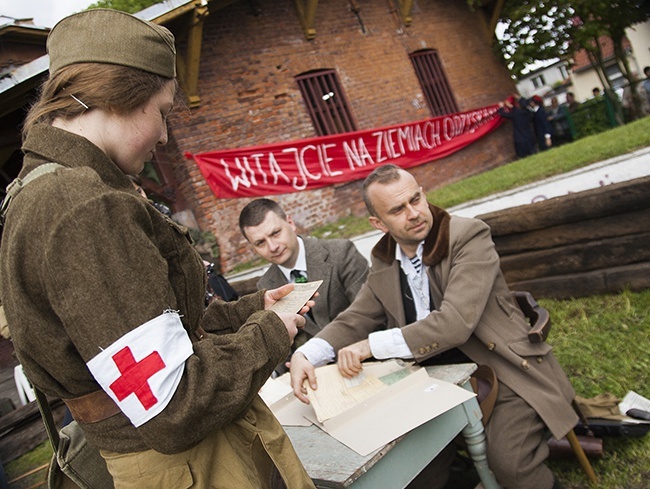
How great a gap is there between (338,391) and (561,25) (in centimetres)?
1382

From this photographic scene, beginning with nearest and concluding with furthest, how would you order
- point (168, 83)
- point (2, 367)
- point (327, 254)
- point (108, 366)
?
1. point (108, 366)
2. point (168, 83)
3. point (327, 254)
4. point (2, 367)

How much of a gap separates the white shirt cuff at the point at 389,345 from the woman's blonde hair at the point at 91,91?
55.3 inches

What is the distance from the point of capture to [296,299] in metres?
1.47

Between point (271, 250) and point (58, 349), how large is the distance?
2.56 metres

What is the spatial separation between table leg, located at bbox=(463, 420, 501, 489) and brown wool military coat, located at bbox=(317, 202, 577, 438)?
12.4 inches

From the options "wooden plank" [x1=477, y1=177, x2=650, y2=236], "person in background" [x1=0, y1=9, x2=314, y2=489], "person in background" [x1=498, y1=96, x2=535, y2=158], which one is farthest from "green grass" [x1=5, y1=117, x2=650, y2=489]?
"person in background" [x1=498, y1=96, x2=535, y2=158]

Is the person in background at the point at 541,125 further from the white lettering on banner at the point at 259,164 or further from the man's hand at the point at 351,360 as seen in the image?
the man's hand at the point at 351,360

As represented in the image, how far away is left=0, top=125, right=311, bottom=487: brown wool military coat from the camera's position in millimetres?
938

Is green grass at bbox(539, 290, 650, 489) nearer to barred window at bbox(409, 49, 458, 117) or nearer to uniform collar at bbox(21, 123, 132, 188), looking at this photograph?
uniform collar at bbox(21, 123, 132, 188)

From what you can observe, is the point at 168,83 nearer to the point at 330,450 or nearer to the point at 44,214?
the point at 44,214

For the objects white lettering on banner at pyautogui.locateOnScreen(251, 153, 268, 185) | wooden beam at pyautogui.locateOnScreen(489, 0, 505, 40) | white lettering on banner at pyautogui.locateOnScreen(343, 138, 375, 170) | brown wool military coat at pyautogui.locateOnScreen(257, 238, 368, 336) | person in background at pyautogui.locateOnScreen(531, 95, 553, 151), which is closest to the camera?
brown wool military coat at pyautogui.locateOnScreen(257, 238, 368, 336)

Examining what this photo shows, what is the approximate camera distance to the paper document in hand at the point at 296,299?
138 centimetres

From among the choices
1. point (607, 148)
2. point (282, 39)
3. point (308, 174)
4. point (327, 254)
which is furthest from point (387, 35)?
point (327, 254)

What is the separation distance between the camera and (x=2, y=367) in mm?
8758
